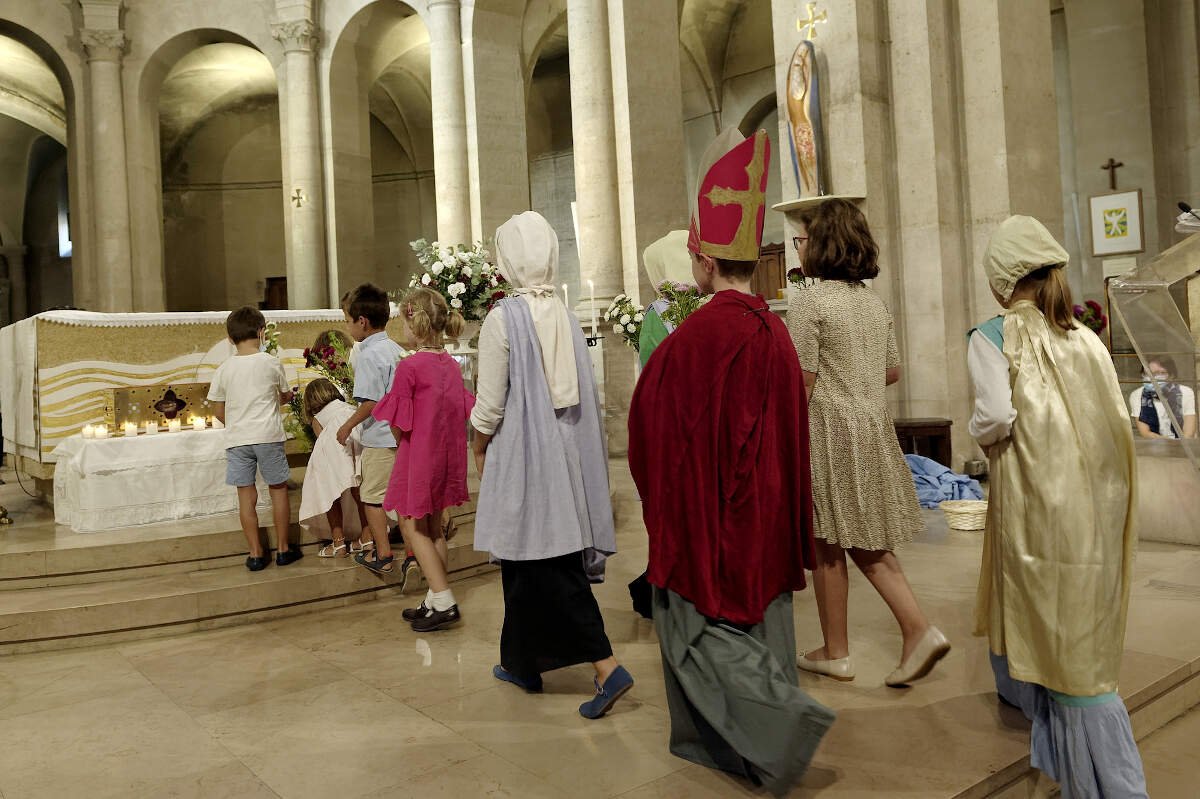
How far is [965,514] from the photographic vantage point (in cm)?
619

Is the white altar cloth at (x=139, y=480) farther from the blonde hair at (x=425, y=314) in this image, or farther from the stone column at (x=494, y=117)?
the stone column at (x=494, y=117)

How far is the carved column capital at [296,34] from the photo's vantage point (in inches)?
607

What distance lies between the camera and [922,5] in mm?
7820


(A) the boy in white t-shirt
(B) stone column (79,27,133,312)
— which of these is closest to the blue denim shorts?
(A) the boy in white t-shirt

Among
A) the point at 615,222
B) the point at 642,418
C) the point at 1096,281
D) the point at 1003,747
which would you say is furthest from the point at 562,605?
the point at 1096,281

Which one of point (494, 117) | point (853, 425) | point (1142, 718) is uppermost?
point (494, 117)

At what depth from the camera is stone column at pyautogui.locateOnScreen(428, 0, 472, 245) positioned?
14.0 metres

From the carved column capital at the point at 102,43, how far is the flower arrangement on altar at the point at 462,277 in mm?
10263

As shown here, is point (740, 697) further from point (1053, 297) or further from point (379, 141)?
point (379, 141)

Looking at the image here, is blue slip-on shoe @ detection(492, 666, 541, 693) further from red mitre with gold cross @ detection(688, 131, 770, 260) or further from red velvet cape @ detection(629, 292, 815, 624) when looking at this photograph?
red mitre with gold cross @ detection(688, 131, 770, 260)

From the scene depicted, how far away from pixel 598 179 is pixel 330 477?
6.95 meters

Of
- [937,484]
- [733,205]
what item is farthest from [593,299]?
[733,205]

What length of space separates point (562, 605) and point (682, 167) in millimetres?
9018

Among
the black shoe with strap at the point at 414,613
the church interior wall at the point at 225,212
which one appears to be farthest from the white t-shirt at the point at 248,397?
the church interior wall at the point at 225,212
